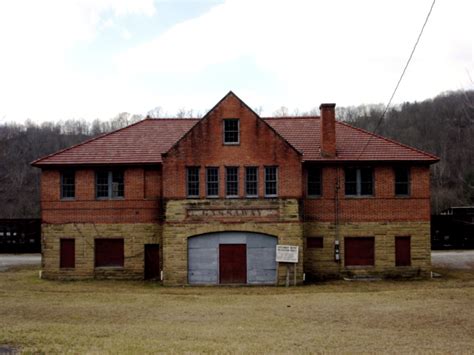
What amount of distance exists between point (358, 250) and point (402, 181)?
4.48 metres

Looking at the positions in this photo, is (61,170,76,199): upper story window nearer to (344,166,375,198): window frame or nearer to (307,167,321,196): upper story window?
(307,167,321,196): upper story window

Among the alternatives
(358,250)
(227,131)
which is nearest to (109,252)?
(227,131)

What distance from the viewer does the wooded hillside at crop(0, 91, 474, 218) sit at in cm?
7881

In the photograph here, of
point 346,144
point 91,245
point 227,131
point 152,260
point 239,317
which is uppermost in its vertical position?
point 227,131

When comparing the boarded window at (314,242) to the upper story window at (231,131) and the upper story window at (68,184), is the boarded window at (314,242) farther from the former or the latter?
the upper story window at (68,184)

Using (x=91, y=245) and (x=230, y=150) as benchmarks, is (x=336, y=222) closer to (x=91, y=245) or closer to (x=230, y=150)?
(x=230, y=150)

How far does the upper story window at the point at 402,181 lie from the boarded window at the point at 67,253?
17.9m

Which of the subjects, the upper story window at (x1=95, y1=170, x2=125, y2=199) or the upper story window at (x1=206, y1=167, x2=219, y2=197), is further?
the upper story window at (x1=95, y1=170, x2=125, y2=199)

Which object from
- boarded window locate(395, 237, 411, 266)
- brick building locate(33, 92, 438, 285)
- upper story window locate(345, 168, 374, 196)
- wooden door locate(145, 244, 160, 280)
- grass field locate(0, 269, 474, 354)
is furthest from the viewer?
wooden door locate(145, 244, 160, 280)

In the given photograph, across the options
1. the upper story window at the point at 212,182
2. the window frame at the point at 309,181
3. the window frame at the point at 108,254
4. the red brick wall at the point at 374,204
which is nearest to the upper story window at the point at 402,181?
A: the red brick wall at the point at 374,204

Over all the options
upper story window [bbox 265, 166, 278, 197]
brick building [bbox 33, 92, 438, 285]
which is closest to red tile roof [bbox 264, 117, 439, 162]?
brick building [bbox 33, 92, 438, 285]

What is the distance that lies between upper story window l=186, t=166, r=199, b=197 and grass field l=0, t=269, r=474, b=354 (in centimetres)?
484

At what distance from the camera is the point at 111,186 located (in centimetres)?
3155

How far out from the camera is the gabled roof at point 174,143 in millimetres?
31156
